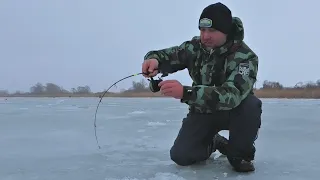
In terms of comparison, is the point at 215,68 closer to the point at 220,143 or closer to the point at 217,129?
the point at 217,129

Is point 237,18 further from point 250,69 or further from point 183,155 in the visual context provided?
point 183,155

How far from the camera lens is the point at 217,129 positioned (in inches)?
99.0

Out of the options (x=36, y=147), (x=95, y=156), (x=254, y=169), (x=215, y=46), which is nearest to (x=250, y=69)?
(x=215, y=46)

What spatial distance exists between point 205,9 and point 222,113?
629 millimetres

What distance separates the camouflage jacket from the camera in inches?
75.3

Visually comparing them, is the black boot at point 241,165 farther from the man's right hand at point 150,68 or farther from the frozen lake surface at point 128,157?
the man's right hand at point 150,68

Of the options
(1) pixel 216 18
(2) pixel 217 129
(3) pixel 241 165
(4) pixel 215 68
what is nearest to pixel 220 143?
(2) pixel 217 129

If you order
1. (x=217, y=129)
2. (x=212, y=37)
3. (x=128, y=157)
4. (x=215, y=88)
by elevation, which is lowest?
(x=128, y=157)

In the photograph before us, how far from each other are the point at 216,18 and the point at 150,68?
19.4 inches

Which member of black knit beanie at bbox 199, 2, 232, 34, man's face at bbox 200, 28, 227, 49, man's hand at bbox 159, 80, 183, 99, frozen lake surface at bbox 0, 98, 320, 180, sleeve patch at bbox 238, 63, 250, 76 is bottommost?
frozen lake surface at bbox 0, 98, 320, 180

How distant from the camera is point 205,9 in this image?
2170 mm

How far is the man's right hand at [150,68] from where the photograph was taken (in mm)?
2326

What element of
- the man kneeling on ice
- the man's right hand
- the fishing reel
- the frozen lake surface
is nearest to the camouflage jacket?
the man kneeling on ice

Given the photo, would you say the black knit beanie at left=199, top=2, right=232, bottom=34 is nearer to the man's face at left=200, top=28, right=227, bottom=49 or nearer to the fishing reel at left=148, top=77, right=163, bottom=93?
the man's face at left=200, top=28, right=227, bottom=49
